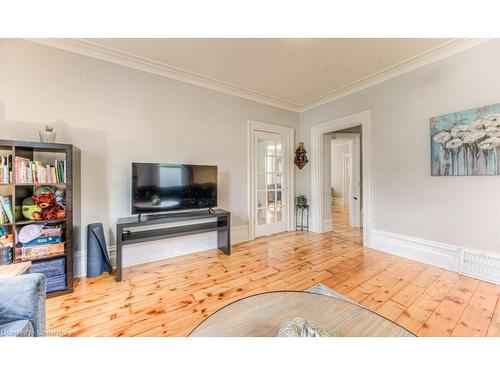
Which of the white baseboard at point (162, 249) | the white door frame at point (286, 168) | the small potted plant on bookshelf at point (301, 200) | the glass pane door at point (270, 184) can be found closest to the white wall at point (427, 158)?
the white door frame at point (286, 168)

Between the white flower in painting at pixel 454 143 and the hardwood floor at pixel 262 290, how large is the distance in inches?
55.6

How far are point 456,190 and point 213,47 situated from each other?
3.15m

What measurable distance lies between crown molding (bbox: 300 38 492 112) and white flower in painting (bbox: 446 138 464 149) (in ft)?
3.18

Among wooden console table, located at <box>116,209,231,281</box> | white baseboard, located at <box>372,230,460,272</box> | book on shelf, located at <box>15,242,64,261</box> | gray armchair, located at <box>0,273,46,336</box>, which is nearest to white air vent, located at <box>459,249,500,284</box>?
white baseboard, located at <box>372,230,460,272</box>

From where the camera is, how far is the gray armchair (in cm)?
92

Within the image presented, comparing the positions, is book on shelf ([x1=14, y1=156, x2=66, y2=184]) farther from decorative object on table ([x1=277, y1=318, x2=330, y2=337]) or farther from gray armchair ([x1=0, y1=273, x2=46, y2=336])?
decorative object on table ([x1=277, y1=318, x2=330, y2=337])

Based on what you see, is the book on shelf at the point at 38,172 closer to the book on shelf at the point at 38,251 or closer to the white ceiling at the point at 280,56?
the book on shelf at the point at 38,251

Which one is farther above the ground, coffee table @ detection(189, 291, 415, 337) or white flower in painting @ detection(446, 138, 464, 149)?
white flower in painting @ detection(446, 138, 464, 149)

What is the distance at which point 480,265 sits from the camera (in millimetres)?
1997

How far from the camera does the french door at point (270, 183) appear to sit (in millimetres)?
3539

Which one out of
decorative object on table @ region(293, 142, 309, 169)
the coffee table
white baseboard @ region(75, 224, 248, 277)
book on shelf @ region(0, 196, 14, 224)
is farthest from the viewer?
decorative object on table @ region(293, 142, 309, 169)

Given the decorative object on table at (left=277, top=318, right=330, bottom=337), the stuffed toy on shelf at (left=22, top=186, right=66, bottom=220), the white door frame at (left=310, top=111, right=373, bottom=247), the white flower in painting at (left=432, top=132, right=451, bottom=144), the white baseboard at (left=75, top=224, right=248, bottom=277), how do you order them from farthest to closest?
the white door frame at (left=310, top=111, right=373, bottom=247) < the white baseboard at (left=75, top=224, right=248, bottom=277) < the white flower in painting at (left=432, top=132, right=451, bottom=144) < the stuffed toy on shelf at (left=22, top=186, right=66, bottom=220) < the decorative object on table at (left=277, top=318, right=330, bottom=337)
